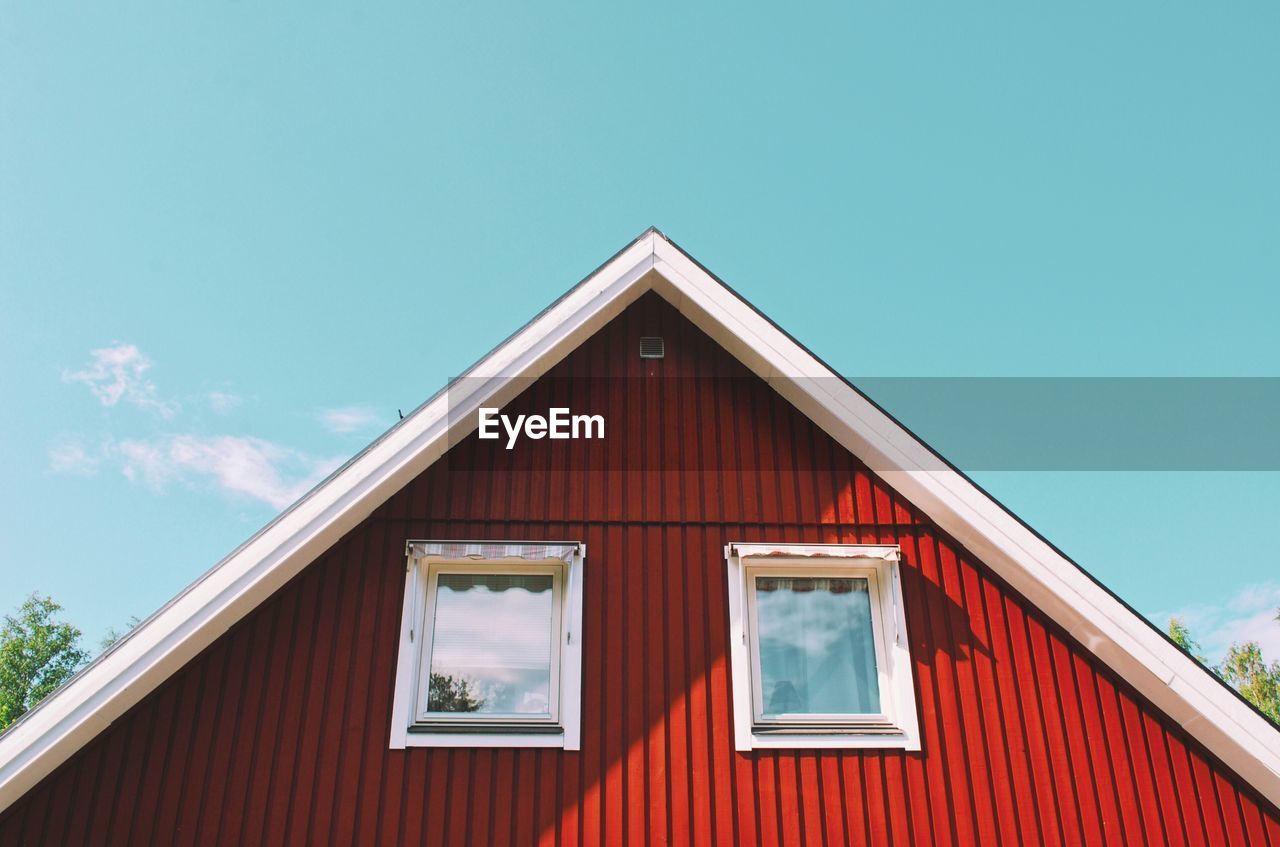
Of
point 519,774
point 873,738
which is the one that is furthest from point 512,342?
point 873,738

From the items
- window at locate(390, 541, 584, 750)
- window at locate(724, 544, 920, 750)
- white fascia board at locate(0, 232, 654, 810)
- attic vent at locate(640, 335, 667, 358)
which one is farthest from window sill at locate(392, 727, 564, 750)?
attic vent at locate(640, 335, 667, 358)

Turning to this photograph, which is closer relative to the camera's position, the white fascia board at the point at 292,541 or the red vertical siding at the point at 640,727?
the white fascia board at the point at 292,541

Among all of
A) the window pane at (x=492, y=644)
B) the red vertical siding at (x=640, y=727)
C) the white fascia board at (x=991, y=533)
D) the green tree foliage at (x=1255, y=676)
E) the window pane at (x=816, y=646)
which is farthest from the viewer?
the green tree foliage at (x=1255, y=676)

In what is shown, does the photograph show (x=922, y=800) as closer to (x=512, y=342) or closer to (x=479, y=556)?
(x=479, y=556)

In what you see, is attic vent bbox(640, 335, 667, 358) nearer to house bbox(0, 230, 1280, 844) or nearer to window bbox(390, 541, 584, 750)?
house bbox(0, 230, 1280, 844)

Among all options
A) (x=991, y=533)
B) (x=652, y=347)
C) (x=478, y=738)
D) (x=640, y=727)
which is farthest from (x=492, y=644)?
(x=991, y=533)

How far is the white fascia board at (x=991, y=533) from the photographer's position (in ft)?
18.6

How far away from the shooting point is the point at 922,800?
18.9 ft

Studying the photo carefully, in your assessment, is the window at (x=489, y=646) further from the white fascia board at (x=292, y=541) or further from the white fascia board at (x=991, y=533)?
the white fascia board at (x=991, y=533)

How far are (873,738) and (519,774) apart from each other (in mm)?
2252

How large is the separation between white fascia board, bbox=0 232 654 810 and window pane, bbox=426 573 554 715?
0.91 m

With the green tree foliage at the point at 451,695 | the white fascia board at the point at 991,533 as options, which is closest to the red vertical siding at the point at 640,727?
the white fascia board at the point at 991,533

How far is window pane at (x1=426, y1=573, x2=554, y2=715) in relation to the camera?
19.9 feet

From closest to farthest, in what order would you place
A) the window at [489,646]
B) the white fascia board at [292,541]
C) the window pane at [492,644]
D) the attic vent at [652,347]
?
1. the white fascia board at [292,541]
2. the window at [489,646]
3. the window pane at [492,644]
4. the attic vent at [652,347]
